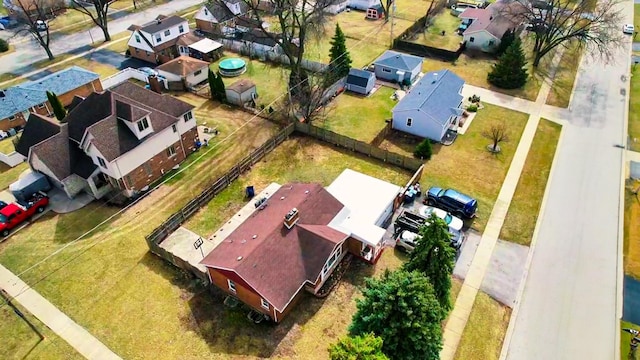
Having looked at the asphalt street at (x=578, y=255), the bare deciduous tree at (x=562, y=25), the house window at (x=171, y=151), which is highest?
the bare deciduous tree at (x=562, y=25)

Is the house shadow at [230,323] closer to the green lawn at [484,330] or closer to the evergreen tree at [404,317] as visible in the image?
the evergreen tree at [404,317]

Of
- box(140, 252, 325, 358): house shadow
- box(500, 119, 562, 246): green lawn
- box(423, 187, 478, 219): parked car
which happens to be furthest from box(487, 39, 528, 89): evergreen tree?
box(140, 252, 325, 358): house shadow

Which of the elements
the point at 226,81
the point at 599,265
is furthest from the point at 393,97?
the point at 599,265

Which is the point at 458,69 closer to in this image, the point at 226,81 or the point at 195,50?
the point at 226,81

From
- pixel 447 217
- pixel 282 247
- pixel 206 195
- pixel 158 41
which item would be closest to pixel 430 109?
pixel 447 217

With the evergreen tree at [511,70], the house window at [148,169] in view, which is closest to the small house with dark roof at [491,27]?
the evergreen tree at [511,70]

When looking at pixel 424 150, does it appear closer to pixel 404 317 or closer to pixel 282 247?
pixel 282 247
